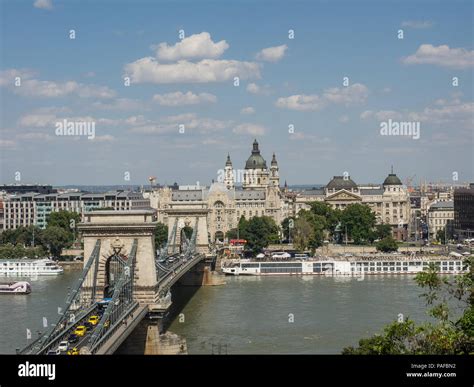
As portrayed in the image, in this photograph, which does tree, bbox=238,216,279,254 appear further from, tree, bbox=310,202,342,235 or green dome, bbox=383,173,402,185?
green dome, bbox=383,173,402,185

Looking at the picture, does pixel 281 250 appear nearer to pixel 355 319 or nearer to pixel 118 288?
pixel 355 319

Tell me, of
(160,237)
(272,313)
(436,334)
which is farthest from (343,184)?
(436,334)

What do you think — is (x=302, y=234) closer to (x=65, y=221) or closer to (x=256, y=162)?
(x=65, y=221)

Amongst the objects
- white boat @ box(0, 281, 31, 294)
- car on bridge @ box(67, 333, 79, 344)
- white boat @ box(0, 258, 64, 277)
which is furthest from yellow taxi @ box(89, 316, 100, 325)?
white boat @ box(0, 258, 64, 277)

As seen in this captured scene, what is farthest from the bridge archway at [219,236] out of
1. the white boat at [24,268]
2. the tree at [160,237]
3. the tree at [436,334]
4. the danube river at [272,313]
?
the tree at [436,334]
